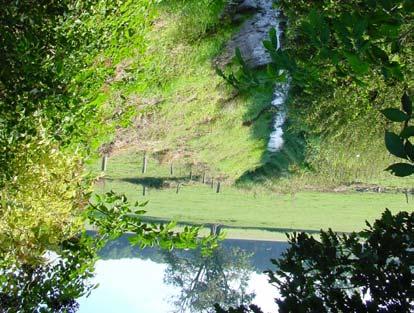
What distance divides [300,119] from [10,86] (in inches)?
229

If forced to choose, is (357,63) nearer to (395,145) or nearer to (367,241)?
(395,145)

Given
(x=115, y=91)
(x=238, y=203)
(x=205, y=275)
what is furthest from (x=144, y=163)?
(x=205, y=275)

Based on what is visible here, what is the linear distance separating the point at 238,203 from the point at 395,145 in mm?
15545

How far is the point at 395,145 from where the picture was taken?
4.99 feet

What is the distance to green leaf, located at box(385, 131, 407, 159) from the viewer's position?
4.97 feet

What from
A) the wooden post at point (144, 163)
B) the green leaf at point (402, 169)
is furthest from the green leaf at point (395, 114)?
the wooden post at point (144, 163)

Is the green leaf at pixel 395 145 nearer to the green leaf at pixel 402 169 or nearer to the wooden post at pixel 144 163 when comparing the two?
the green leaf at pixel 402 169

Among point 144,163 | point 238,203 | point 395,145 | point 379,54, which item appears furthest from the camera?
point 238,203

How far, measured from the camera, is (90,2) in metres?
4.80

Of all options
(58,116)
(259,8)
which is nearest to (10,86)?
(58,116)

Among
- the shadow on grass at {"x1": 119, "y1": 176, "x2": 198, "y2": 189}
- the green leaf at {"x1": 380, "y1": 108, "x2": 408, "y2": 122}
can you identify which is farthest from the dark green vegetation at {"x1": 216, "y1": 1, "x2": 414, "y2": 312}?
the shadow on grass at {"x1": 119, "y1": 176, "x2": 198, "y2": 189}

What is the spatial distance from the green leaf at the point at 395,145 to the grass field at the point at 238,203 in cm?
953

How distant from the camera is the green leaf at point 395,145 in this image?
151 centimetres

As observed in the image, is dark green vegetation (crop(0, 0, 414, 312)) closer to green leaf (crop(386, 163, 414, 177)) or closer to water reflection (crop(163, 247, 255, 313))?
green leaf (crop(386, 163, 414, 177))
